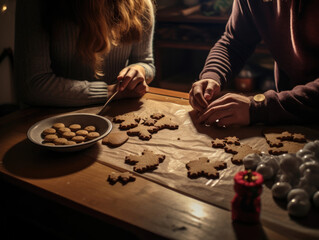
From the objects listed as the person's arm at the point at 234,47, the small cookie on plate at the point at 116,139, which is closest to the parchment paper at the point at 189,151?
the small cookie on plate at the point at 116,139

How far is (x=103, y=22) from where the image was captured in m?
1.53

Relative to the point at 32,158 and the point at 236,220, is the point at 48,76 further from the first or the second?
the point at 236,220

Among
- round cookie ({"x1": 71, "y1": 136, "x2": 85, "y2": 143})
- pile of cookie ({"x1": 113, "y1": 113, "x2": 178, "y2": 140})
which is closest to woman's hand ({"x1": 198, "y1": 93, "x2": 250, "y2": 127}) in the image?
pile of cookie ({"x1": 113, "y1": 113, "x2": 178, "y2": 140})

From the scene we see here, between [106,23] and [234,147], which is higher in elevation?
[106,23]

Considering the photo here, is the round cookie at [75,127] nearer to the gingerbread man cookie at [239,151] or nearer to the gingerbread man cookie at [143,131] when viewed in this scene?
the gingerbread man cookie at [143,131]

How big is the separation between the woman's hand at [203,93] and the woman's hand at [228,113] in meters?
0.07

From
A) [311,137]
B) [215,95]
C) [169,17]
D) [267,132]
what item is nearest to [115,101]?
[215,95]

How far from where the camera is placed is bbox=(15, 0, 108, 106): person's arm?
1.47 meters

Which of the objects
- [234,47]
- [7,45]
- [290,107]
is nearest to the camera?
[290,107]

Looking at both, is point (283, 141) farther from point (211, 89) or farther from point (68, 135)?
point (68, 135)

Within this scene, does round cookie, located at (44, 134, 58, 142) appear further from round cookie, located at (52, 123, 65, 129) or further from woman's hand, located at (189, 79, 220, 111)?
woman's hand, located at (189, 79, 220, 111)

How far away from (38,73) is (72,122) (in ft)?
1.23

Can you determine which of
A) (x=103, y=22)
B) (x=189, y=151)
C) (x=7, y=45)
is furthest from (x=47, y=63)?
(x=7, y=45)

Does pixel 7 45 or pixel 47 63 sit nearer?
pixel 47 63
